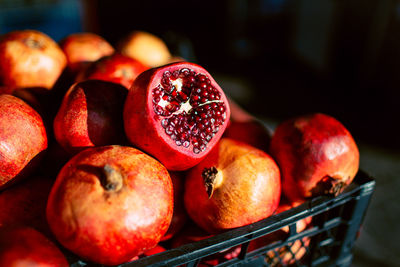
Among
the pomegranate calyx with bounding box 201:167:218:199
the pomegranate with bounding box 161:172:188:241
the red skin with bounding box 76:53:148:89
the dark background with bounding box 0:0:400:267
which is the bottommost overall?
the dark background with bounding box 0:0:400:267

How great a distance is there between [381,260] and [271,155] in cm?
134

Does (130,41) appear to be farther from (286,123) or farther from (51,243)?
(51,243)

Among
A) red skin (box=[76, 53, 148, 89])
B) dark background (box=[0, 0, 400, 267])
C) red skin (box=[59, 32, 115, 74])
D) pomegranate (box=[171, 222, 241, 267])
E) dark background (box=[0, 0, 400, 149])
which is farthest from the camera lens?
dark background (box=[0, 0, 400, 149])

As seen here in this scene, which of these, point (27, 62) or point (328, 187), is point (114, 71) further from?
point (328, 187)

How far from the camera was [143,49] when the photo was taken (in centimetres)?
161

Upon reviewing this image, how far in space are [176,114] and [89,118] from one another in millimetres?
228

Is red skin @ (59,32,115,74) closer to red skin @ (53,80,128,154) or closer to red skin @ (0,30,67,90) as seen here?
red skin @ (0,30,67,90)

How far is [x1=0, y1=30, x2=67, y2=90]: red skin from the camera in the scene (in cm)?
107

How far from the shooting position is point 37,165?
0.89 meters

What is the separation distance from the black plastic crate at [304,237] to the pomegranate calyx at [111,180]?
167 millimetres

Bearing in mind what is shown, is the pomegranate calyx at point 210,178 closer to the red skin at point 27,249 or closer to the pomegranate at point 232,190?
the pomegranate at point 232,190

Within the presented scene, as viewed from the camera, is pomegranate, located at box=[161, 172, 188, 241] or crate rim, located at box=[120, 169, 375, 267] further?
pomegranate, located at box=[161, 172, 188, 241]

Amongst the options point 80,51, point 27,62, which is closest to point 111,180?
point 27,62

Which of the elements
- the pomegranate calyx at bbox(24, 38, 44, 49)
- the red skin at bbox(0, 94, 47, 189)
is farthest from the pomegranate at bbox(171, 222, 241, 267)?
the pomegranate calyx at bbox(24, 38, 44, 49)
